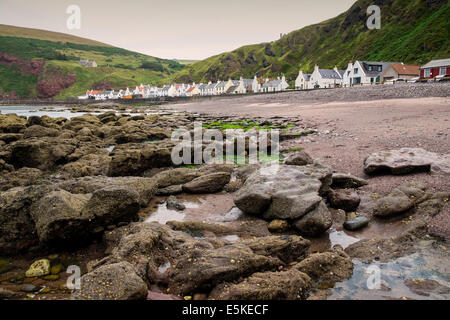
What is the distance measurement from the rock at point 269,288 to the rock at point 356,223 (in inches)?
94.2

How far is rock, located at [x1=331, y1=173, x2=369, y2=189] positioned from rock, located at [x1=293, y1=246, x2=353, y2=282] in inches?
146

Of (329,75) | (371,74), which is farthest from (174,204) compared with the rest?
(329,75)

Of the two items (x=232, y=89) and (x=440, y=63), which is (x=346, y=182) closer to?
(x=440, y=63)

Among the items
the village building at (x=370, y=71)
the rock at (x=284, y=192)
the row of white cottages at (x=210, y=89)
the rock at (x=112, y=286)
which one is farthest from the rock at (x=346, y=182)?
the row of white cottages at (x=210, y=89)

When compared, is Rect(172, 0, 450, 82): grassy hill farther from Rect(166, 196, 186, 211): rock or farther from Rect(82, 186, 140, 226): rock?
Rect(82, 186, 140, 226): rock

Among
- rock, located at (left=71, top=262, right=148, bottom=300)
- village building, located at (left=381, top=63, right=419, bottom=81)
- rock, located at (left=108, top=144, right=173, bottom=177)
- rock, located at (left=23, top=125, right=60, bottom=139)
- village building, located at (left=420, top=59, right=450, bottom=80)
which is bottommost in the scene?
rock, located at (left=71, top=262, right=148, bottom=300)

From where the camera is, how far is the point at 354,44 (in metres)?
112

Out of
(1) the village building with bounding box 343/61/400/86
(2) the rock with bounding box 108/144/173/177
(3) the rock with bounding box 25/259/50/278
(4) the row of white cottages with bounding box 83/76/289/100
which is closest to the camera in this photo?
(3) the rock with bounding box 25/259/50/278

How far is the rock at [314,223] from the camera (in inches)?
235

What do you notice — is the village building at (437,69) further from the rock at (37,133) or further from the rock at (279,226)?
the rock at (37,133)

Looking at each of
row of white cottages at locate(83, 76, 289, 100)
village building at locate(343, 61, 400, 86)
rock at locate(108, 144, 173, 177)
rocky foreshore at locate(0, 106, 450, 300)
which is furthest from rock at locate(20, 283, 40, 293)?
row of white cottages at locate(83, 76, 289, 100)

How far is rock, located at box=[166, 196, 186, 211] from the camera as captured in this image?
804 centimetres

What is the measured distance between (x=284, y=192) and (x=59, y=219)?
4.73m
